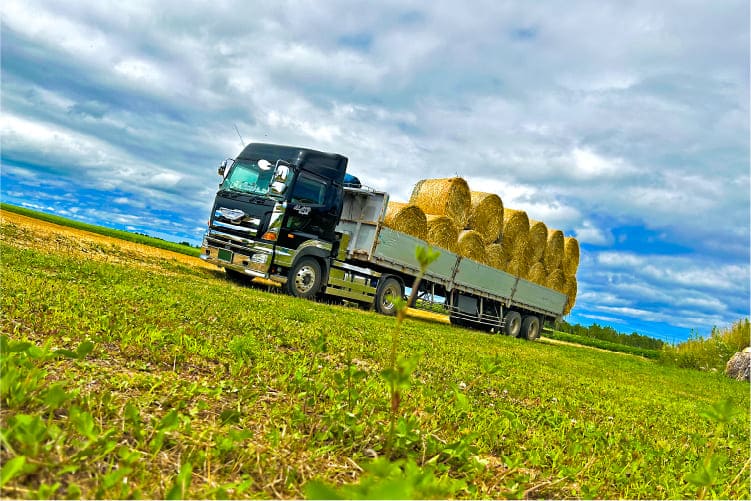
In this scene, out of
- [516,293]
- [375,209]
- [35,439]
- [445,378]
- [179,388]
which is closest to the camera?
[35,439]

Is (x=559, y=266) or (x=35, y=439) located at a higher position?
(x=559, y=266)

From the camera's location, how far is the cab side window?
45.0 feet

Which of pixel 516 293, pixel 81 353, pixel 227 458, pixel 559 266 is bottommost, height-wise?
pixel 227 458

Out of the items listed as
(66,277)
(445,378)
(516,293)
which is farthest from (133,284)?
(516,293)

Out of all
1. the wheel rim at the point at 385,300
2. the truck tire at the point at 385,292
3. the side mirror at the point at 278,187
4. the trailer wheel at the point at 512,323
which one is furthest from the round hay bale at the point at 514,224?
the side mirror at the point at 278,187

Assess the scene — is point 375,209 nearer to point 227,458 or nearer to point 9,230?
point 9,230

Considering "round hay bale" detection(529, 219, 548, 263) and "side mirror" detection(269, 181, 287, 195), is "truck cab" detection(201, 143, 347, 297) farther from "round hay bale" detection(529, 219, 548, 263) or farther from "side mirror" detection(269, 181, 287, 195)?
"round hay bale" detection(529, 219, 548, 263)

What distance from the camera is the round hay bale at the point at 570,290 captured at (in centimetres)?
2265

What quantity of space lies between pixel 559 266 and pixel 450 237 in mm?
7893

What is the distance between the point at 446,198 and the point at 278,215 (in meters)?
5.12

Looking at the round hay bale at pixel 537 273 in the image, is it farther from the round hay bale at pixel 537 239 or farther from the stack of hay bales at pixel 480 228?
the round hay bale at pixel 537 239

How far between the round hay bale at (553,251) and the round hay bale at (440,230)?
6.21m

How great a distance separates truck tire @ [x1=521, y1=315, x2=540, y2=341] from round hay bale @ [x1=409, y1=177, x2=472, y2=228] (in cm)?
702

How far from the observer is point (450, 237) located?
1606 centimetres
